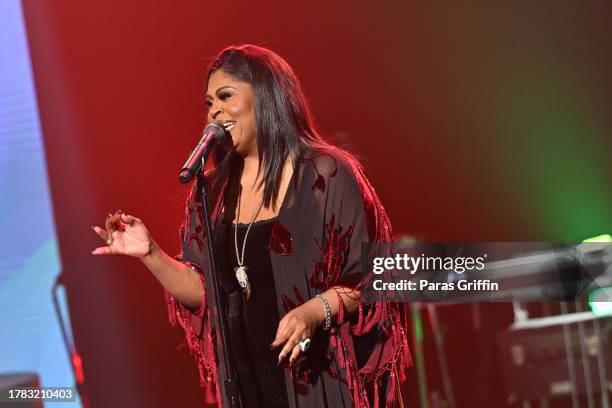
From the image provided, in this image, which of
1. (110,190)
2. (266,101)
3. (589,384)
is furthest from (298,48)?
(589,384)

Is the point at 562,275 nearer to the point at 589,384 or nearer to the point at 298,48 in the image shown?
the point at 589,384

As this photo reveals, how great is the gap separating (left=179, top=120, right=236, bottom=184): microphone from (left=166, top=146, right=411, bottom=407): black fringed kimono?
0.25 m

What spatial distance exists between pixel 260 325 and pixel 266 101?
0.58 m

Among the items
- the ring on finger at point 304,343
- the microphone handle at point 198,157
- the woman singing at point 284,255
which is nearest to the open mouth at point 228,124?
the woman singing at point 284,255

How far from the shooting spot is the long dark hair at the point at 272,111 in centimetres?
199

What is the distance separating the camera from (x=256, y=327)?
190cm

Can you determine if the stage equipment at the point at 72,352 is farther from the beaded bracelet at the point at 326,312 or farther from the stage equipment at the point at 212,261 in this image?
the beaded bracelet at the point at 326,312

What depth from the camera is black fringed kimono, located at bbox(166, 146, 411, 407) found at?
1862 millimetres

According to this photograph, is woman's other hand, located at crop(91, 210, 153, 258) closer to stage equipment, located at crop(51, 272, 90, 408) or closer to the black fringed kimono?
the black fringed kimono

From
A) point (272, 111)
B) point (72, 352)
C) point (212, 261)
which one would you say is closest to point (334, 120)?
point (272, 111)

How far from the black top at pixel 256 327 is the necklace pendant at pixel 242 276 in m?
0.01

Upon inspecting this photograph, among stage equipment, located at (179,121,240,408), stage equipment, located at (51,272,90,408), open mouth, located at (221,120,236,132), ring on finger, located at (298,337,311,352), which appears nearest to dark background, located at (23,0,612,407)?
stage equipment, located at (51,272,90,408)

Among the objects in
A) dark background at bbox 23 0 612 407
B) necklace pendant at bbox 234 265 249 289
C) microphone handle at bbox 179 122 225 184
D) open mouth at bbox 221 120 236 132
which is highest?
dark background at bbox 23 0 612 407

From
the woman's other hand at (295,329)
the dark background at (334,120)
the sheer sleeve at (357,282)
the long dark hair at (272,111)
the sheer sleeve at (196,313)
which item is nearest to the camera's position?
the woman's other hand at (295,329)
